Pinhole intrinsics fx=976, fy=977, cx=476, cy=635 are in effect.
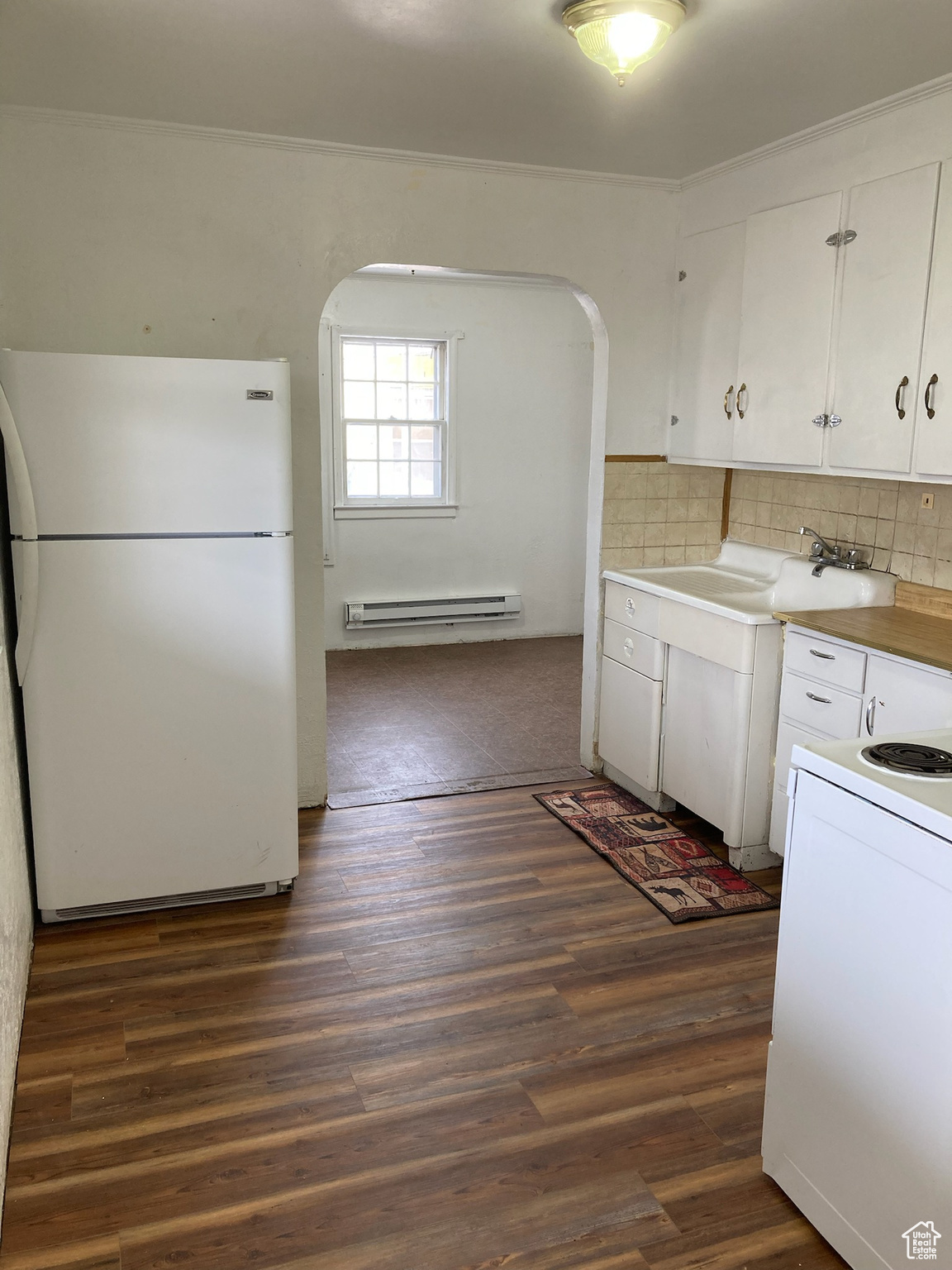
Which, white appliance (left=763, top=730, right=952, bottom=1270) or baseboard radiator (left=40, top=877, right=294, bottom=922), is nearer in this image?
white appliance (left=763, top=730, right=952, bottom=1270)

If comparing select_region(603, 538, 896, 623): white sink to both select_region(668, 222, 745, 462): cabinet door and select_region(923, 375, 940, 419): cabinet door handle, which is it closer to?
select_region(668, 222, 745, 462): cabinet door

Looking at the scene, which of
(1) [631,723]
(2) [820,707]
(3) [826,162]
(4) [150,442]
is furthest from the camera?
(1) [631,723]

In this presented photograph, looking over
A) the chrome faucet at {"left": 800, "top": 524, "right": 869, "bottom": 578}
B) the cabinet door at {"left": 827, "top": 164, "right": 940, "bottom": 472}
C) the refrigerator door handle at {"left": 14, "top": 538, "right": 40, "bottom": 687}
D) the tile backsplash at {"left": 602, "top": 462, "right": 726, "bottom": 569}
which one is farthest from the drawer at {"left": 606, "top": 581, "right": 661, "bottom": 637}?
the refrigerator door handle at {"left": 14, "top": 538, "right": 40, "bottom": 687}

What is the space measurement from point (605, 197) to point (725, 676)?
1990mm

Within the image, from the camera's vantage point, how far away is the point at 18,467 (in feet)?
8.75

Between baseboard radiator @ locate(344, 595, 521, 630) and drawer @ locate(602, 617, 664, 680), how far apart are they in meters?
2.63

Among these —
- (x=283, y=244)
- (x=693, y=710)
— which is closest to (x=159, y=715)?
(x=283, y=244)

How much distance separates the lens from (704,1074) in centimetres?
234

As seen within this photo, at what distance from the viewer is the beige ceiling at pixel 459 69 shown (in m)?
2.39

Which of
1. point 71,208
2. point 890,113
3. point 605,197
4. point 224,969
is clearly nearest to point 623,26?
point 890,113

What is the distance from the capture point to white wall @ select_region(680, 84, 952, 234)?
2.85m

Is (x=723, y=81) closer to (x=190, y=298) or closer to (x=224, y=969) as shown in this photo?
(x=190, y=298)

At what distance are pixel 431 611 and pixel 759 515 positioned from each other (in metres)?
3.02

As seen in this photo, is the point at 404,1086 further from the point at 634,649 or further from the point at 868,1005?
the point at 634,649
